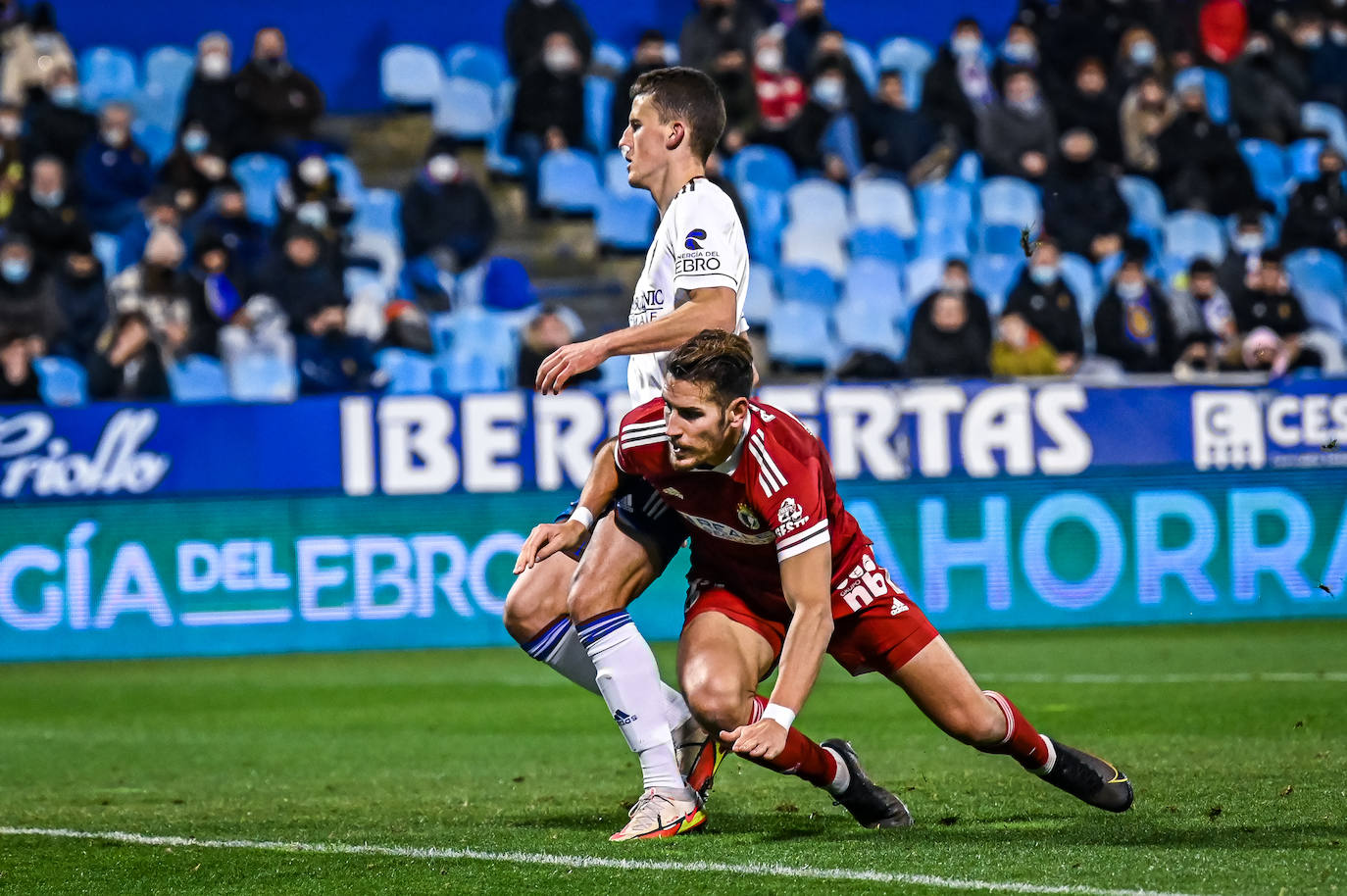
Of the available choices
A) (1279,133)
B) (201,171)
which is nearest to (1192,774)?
(201,171)

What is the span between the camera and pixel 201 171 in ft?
53.3

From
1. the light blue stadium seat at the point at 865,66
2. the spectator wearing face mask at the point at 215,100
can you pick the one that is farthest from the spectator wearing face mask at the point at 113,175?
the light blue stadium seat at the point at 865,66

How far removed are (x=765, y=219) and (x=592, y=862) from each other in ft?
42.9

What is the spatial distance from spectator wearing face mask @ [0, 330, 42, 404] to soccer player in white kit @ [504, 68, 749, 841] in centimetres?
847

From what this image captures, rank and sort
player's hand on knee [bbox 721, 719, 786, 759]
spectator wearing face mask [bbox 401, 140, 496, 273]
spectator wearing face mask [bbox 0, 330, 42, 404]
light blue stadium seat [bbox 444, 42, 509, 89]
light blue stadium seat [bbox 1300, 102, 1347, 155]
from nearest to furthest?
player's hand on knee [bbox 721, 719, 786, 759]
spectator wearing face mask [bbox 0, 330, 42, 404]
spectator wearing face mask [bbox 401, 140, 496, 273]
light blue stadium seat [bbox 444, 42, 509, 89]
light blue stadium seat [bbox 1300, 102, 1347, 155]

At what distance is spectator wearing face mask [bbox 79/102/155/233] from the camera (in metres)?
16.2

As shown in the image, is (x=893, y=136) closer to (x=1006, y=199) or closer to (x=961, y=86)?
(x=961, y=86)

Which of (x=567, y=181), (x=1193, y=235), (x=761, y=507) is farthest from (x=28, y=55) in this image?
(x=761, y=507)

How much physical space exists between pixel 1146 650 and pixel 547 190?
8.03 m

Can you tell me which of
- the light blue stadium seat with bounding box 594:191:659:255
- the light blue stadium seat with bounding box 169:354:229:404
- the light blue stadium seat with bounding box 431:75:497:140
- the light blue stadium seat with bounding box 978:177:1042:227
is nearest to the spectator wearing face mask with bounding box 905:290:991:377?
the light blue stadium seat with bounding box 978:177:1042:227

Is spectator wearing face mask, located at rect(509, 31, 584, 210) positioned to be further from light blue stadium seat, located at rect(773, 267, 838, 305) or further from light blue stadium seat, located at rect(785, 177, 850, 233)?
light blue stadium seat, located at rect(773, 267, 838, 305)

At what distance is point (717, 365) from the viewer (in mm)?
5230

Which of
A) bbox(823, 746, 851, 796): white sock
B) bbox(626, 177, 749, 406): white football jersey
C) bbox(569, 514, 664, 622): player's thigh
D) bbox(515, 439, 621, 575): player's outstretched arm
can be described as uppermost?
bbox(626, 177, 749, 406): white football jersey

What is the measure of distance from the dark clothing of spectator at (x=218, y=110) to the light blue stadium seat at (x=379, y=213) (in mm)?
1319
